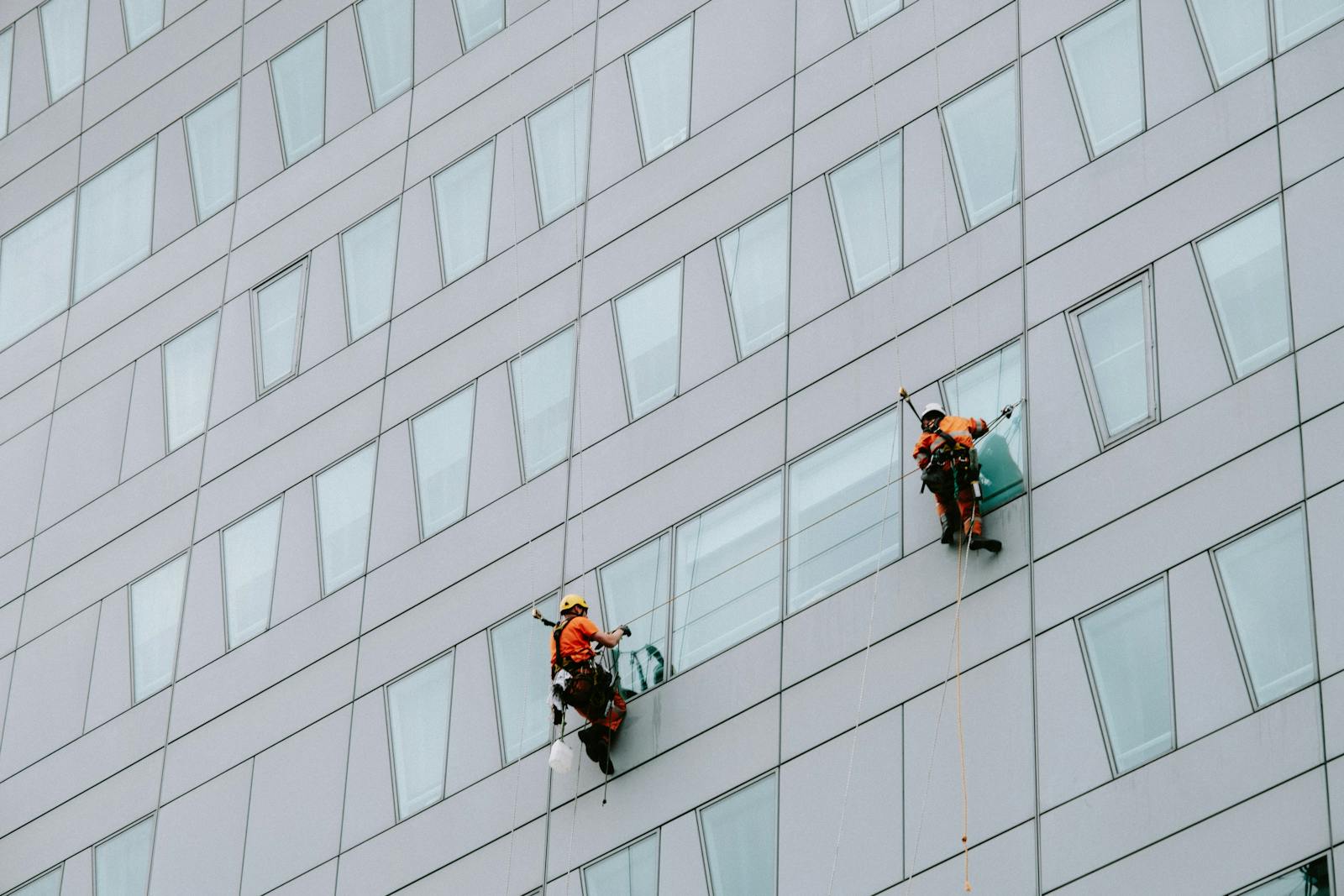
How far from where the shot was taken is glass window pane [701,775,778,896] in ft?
84.4

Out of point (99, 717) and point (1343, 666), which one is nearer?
point (1343, 666)

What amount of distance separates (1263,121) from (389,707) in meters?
12.2

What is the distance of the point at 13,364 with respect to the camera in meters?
38.5

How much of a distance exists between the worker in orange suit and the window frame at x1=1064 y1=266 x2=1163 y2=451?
1.15m

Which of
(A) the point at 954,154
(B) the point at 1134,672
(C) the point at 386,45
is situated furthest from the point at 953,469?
(C) the point at 386,45

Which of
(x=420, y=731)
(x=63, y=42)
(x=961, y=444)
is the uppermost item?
(x=63, y=42)

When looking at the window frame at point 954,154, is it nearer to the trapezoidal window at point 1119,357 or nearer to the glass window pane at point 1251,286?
the trapezoidal window at point 1119,357

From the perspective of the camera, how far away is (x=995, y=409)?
2644 centimetres

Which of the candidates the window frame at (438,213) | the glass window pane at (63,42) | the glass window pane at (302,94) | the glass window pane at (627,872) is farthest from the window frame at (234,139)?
the glass window pane at (627,872)

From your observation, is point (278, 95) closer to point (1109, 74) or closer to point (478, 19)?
point (478, 19)

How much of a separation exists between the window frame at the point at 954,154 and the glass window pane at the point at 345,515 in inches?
324

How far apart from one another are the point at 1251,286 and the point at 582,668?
313 inches

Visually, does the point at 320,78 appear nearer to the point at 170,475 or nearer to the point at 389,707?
the point at 170,475

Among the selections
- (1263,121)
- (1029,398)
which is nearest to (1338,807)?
(1029,398)
